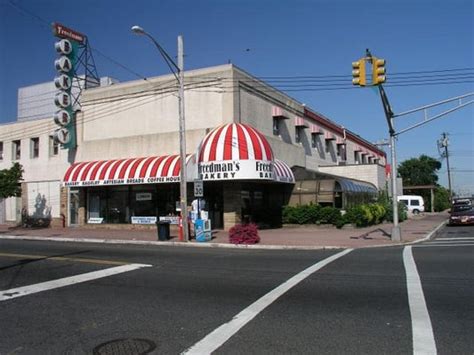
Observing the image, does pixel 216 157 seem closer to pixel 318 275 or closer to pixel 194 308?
pixel 318 275

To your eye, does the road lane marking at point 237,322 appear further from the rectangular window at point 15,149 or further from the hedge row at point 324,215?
the rectangular window at point 15,149

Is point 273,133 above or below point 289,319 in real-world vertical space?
above

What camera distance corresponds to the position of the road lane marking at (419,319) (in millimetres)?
5727

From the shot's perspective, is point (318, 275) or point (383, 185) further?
point (383, 185)

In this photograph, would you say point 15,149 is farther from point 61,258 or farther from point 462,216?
point 462,216

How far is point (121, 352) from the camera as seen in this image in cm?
581

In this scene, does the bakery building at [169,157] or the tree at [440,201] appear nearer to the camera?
the bakery building at [169,157]

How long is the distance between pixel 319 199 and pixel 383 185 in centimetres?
1463

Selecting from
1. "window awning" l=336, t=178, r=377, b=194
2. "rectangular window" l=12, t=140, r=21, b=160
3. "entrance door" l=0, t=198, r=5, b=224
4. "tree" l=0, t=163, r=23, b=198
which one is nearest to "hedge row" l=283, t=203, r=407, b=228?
"window awning" l=336, t=178, r=377, b=194

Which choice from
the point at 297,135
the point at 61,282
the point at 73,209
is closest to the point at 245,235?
the point at 61,282

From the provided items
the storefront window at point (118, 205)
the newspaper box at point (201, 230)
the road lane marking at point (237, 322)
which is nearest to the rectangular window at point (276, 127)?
the storefront window at point (118, 205)

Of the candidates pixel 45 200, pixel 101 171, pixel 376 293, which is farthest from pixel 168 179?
pixel 376 293

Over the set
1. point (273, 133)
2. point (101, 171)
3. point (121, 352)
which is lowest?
point (121, 352)

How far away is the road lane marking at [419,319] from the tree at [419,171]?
100303 millimetres
